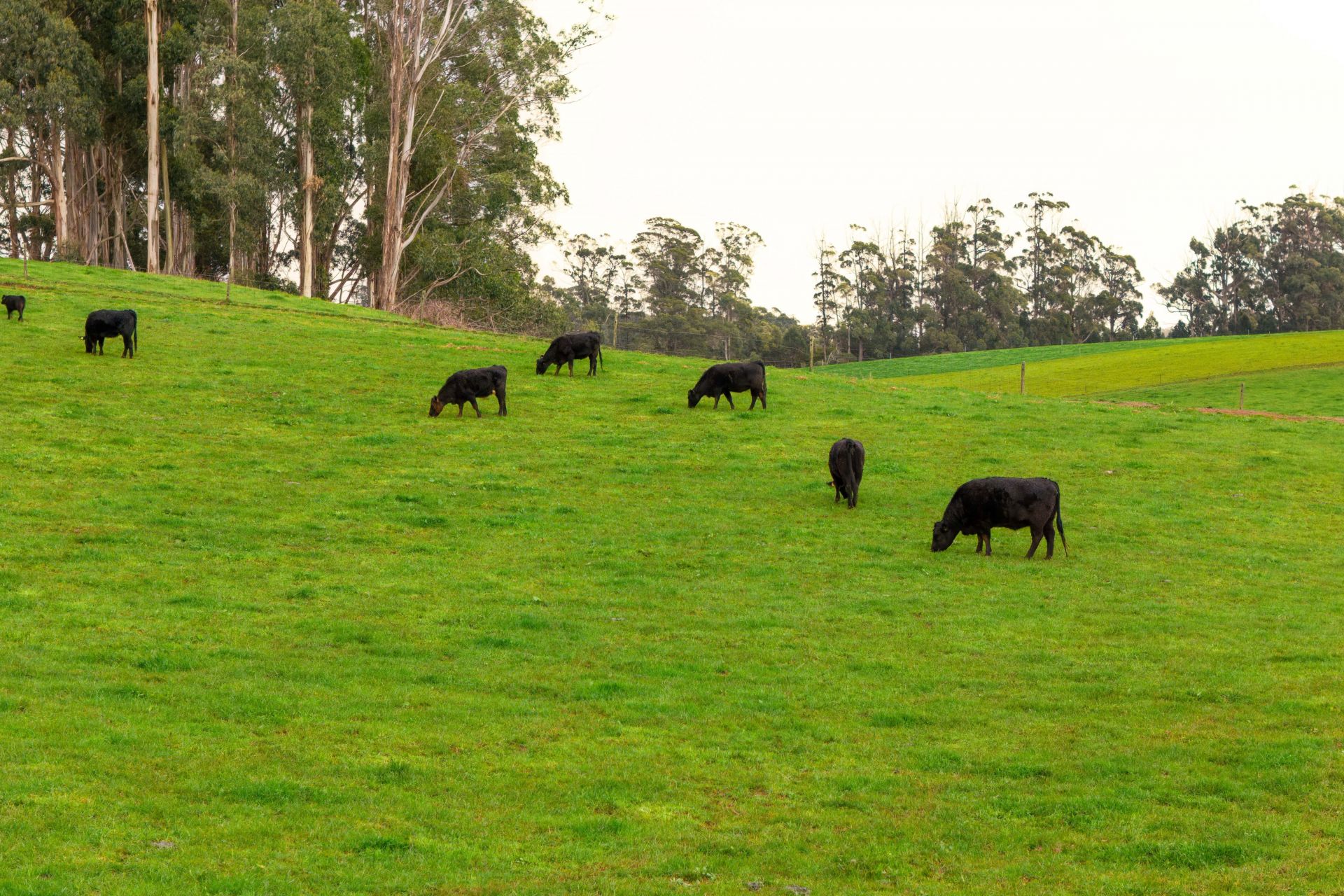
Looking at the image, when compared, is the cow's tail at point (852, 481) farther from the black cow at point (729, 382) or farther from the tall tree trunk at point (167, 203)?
the tall tree trunk at point (167, 203)

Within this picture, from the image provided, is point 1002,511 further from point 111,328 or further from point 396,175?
point 396,175

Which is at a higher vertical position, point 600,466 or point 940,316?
point 940,316

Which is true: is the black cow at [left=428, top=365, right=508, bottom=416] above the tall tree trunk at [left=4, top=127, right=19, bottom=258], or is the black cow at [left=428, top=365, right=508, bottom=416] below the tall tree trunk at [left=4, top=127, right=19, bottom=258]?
Answer: below

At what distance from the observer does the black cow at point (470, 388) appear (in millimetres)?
30141

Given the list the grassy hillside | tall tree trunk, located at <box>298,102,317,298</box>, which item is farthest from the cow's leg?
tall tree trunk, located at <box>298,102,317,298</box>

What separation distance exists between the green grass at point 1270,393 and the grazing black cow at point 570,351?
23210 millimetres

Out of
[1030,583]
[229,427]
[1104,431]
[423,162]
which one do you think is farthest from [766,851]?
[423,162]

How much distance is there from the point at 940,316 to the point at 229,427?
10537cm

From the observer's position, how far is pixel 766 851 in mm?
9531

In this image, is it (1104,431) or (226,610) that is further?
(1104,431)

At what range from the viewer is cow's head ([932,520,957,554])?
20516 millimetres

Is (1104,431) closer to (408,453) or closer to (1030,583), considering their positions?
(1030,583)

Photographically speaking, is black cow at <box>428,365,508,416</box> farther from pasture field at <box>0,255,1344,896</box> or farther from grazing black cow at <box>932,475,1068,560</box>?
grazing black cow at <box>932,475,1068,560</box>

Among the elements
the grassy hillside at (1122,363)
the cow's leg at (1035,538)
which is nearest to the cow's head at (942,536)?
the cow's leg at (1035,538)
